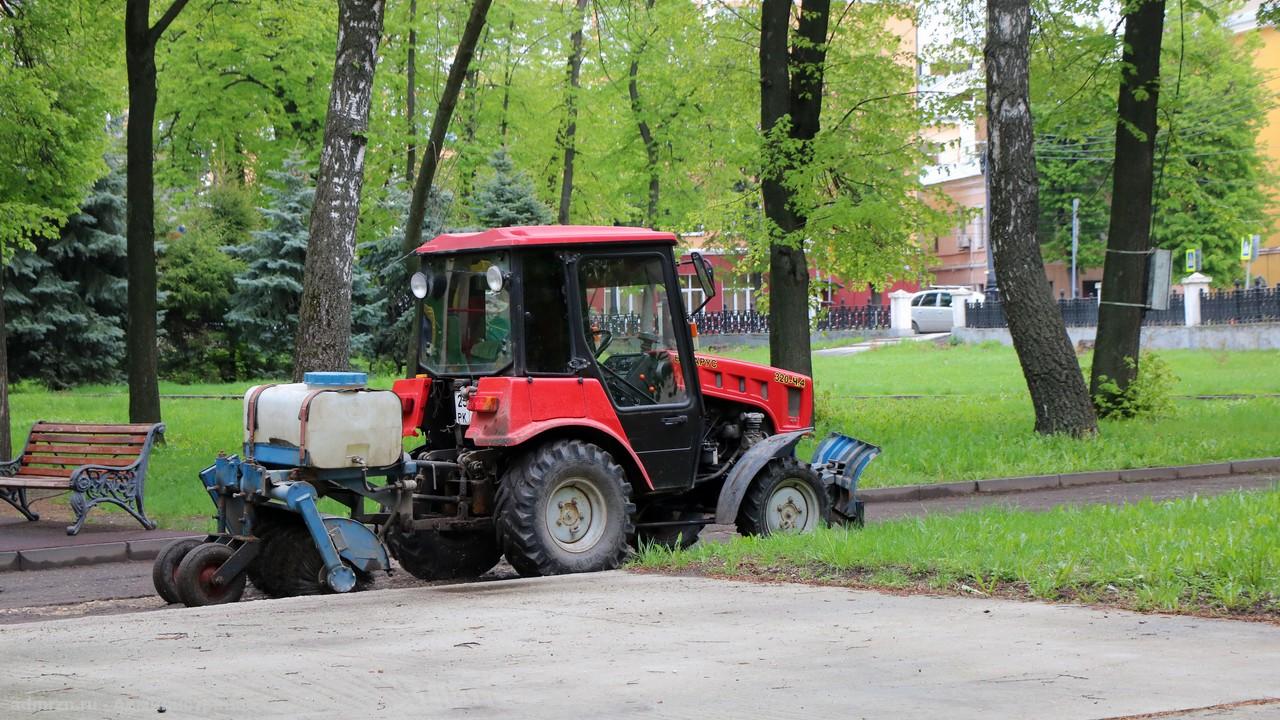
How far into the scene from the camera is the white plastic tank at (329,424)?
351 inches

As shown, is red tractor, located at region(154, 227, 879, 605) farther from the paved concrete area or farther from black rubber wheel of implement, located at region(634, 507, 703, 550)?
the paved concrete area

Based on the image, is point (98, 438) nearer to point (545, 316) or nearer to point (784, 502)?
point (545, 316)

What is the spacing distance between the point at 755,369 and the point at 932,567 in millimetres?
3155

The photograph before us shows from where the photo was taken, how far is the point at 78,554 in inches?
468

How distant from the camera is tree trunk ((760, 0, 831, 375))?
20484 mm

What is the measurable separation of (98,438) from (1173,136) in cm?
1577

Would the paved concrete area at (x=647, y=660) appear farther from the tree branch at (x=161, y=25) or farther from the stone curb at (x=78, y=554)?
the tree branch at (x=161, y=25)

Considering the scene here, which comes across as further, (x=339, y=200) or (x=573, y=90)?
(x=573, y=90)

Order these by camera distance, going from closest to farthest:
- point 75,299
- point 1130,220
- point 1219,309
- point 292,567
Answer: point 292,567, point 1130,220, point 75,299, point 1219,309

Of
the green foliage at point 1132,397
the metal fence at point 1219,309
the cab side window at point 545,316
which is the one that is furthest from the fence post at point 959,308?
the cab side window at point 545,316

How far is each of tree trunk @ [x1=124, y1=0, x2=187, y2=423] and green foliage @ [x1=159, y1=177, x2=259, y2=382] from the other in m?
22.8

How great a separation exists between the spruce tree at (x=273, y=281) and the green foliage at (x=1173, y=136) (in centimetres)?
2092

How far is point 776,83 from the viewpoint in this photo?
67.9 feet

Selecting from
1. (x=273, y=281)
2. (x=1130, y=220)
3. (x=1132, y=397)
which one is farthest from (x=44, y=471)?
(x=273, y=281)
